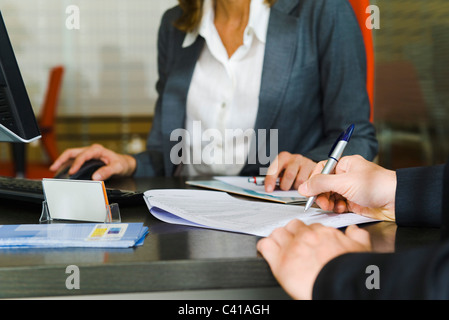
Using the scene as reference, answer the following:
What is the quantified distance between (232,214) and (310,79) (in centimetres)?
73

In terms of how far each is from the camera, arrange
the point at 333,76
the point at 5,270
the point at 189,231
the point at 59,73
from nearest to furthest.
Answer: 1. the point at 5,270
2. the point at 189,231
3. the point at 333,76
4. the point at 59,73

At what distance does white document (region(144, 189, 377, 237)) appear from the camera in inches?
27.3

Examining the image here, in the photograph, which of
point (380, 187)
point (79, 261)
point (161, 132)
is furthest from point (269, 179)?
point (161, 132)

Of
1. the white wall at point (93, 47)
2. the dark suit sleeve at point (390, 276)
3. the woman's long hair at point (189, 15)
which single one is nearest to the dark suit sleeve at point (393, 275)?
the dark suit sleeve at point (390, 276)

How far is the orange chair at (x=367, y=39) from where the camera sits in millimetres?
1343

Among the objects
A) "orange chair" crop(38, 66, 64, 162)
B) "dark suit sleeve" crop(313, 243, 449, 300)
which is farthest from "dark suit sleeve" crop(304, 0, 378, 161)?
"orange chair" crop(38, 66, 64, 162)

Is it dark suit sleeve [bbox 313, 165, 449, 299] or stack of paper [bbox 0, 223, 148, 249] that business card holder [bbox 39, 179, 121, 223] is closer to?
stack of paper [bbox 0, 223, 148, 249]

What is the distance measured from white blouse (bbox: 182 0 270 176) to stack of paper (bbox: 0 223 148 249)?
80 cm

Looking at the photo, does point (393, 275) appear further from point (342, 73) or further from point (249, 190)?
point (342, 73)

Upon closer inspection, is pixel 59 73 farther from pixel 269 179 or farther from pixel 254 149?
pixel 269 179

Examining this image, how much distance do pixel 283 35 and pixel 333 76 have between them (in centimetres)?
18

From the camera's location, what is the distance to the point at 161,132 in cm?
156

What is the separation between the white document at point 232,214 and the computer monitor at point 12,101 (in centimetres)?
22

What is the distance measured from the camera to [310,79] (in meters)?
1.39
